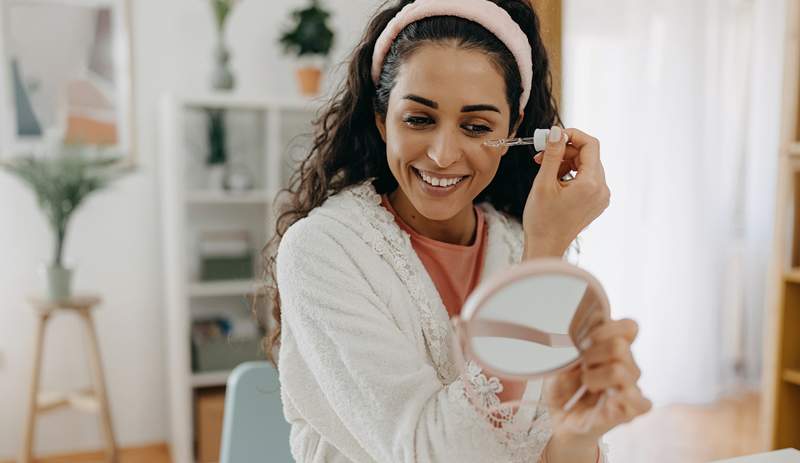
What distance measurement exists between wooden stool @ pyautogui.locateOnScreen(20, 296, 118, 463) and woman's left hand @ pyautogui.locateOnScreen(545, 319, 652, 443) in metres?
2.40

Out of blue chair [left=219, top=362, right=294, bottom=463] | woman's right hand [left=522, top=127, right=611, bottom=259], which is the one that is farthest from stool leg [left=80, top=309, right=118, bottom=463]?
woman's right hand [left=522, top=127, right=611, bottom=259]

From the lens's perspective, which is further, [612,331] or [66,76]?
[66,76]

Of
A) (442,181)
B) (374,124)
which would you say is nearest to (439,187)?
(442,181)

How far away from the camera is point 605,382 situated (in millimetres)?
480

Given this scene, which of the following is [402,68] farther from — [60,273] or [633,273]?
[633,273]

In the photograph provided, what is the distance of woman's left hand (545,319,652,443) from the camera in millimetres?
475

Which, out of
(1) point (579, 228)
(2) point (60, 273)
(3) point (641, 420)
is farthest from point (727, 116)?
(1) point (579, 228)

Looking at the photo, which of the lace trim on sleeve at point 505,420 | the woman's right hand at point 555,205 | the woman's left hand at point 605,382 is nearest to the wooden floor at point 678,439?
the lace trim on sleeve at point 505,420

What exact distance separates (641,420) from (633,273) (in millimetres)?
672

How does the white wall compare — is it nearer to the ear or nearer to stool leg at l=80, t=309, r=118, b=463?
stool leg at l=80, t=309, r=118, b=463

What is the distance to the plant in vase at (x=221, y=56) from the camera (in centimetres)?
272

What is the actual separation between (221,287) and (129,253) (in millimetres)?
494

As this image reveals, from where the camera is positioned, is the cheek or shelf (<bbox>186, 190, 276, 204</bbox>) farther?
shelf (<bbox>186, 190, 276, 204</bbox>)

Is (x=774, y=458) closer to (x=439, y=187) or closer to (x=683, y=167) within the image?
(x=439, y=187)
